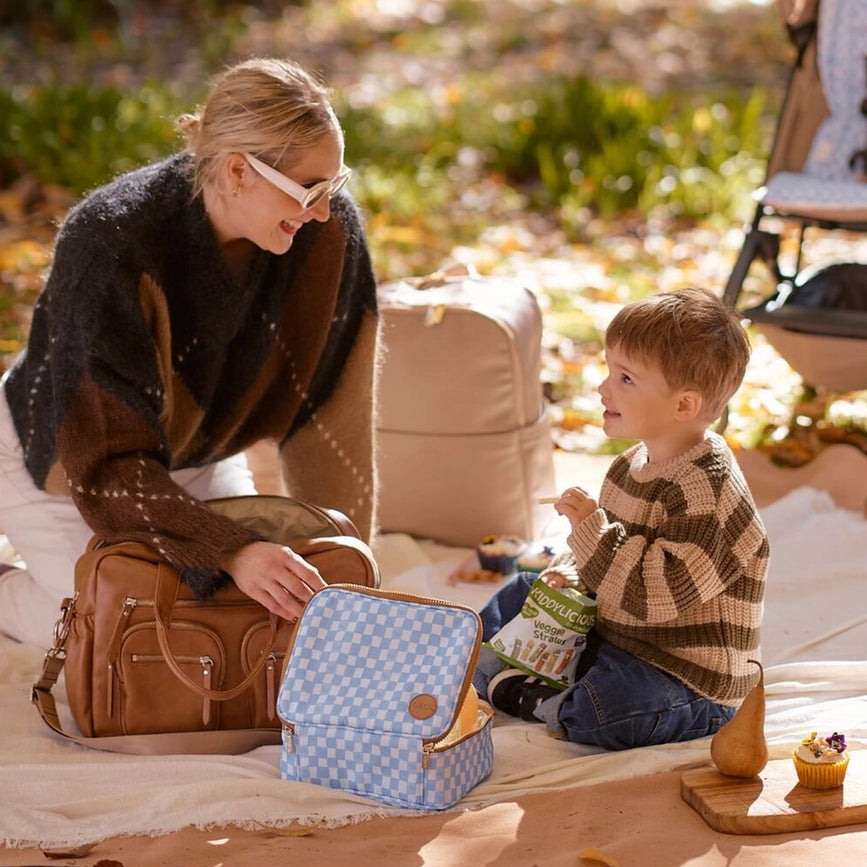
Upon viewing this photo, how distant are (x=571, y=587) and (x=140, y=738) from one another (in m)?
0.90

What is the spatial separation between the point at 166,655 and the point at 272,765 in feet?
0.94

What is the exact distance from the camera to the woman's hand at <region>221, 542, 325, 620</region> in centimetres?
259

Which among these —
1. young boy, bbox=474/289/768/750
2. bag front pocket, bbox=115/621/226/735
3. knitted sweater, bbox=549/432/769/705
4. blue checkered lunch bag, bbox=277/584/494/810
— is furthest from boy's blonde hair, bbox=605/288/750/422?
bag front pocket, bbox=115/621/226/735

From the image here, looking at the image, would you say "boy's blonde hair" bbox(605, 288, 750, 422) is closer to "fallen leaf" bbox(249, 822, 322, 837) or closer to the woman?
the woman

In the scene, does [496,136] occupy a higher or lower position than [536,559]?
higher

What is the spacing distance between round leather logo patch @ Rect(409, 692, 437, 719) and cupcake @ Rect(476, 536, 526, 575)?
4.01ft

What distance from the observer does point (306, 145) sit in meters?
2.77

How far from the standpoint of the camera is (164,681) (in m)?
2.67

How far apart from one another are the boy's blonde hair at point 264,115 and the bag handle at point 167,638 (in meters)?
0.82

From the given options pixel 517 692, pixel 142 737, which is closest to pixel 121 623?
pixel 142 737

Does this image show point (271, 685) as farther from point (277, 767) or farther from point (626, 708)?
point (626, 708)

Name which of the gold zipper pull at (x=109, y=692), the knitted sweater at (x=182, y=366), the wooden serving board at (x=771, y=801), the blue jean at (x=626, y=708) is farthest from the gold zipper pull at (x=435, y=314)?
the wooden serving board at (x=771, y=801)

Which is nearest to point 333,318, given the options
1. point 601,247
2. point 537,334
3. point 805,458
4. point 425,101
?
point 537,334

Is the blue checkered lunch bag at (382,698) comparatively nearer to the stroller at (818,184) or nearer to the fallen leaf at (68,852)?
the fallen leaf at (68,852)
